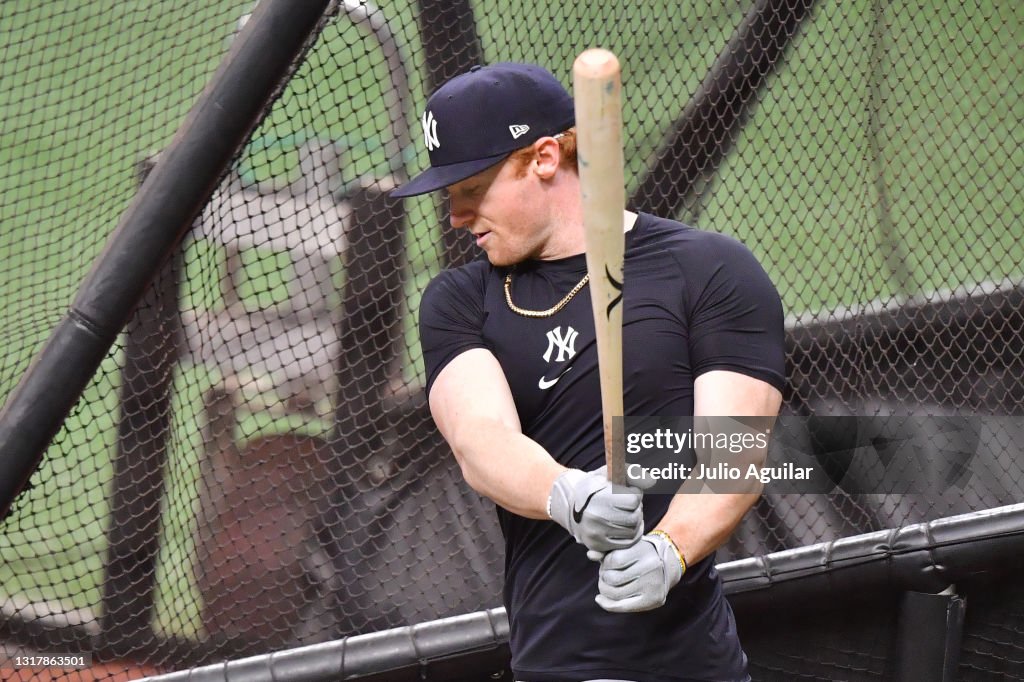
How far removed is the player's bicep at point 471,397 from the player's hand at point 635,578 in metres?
0.26

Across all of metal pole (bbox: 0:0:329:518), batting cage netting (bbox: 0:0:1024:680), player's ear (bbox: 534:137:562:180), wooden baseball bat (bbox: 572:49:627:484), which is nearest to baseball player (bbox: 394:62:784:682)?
player's ear (bbox: 534:137:562:180)

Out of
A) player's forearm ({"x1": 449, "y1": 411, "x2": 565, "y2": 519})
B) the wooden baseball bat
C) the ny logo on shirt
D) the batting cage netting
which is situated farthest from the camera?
the batting cage netting

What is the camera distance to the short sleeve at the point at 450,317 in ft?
5.52

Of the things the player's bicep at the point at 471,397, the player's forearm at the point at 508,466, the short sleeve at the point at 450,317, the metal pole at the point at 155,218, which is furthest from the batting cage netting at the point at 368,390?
the player's forearm at the point at 508,466

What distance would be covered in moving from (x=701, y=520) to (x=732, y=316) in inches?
11.9

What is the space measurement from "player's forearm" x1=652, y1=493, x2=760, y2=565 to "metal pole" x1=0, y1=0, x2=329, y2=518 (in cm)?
133

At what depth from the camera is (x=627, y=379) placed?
1598mm

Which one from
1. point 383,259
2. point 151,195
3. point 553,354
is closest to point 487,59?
point 383,259

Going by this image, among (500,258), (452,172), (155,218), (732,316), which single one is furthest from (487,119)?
(155,218)

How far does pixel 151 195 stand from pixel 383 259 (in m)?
0.78

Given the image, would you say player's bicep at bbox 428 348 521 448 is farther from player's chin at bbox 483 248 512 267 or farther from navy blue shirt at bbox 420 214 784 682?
player's chin at bbox 483 248 512 267

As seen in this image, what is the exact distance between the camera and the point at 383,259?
9.82 feet

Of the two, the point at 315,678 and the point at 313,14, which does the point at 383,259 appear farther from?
the point at 315,678

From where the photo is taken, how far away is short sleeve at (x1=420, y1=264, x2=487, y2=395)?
5.52 feet
